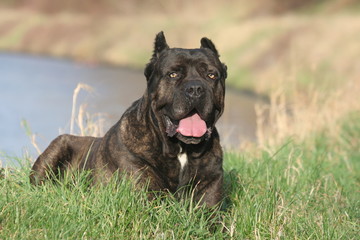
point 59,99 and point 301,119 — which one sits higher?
point 301,119

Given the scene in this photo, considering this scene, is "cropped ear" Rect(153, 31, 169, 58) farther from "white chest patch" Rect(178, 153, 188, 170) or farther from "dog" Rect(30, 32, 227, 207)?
"white chest patch" Rect(178, 153, 188, 170)

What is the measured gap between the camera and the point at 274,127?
34.4ft

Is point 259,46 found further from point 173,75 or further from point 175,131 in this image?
point 175,131

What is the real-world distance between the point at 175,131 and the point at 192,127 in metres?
0.13

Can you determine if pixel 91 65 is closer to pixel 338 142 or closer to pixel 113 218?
pixel 338 142

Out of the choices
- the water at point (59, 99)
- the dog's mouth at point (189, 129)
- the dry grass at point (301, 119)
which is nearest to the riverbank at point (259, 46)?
the dry grass at point (301, 119)

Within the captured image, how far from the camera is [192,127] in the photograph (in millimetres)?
5023

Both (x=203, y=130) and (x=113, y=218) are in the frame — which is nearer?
(x=113, y=218)

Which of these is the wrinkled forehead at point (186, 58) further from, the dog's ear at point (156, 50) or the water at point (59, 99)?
the water at point (59, 99)

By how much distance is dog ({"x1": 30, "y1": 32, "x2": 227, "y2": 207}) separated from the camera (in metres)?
5.00

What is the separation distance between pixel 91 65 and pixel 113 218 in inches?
1088

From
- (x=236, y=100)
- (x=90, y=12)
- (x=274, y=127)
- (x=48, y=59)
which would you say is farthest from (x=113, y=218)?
(x=90, y=12)

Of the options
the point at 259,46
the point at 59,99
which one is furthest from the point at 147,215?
the point at 259,46

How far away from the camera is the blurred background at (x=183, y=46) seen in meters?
11.2
